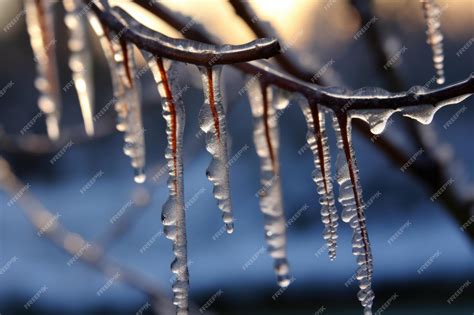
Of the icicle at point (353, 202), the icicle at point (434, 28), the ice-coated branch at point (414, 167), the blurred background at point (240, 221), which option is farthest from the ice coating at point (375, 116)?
the blurred background at point (240, 221)

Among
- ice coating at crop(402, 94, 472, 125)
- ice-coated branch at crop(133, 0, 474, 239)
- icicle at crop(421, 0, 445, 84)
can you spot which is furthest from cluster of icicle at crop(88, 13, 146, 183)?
icicle at crop(421, 0, 445, 84)

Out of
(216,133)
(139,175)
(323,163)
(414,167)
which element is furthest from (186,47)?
(414,167)

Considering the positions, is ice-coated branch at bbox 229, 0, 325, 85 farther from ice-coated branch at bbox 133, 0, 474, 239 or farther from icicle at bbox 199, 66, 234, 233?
icicle at bbox 199, 66, 234, 233

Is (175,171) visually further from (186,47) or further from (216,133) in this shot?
(186,47)

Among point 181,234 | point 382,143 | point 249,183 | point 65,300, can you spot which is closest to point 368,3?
point 382,143

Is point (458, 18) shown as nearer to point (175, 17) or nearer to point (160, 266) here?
point (160, 266)

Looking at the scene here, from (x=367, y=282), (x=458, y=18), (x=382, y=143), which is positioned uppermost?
(x=458, y=18)
